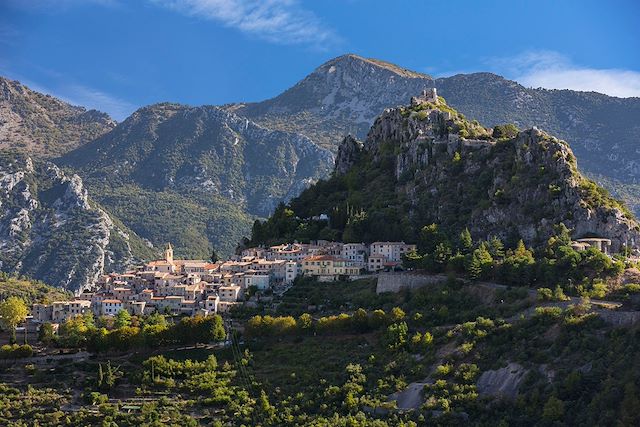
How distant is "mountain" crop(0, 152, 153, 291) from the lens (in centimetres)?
15025

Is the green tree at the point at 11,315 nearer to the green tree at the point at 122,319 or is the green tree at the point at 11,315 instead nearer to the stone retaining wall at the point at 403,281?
the green tree at the point at 122,319

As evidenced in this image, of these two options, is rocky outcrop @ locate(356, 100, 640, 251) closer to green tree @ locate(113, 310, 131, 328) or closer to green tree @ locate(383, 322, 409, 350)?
green tree @ locate(383, 322, 409, 350)

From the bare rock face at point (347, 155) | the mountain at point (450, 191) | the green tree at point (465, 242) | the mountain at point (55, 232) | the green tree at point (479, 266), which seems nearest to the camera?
the green tree at point (479, 266)

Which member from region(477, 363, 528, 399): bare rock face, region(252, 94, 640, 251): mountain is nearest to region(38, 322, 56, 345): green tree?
region(252, 94, 640, 251): mountain

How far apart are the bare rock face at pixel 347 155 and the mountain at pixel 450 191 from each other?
6.1 inches

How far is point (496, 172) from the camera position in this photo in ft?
253

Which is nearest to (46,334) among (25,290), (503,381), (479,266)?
(479,266)

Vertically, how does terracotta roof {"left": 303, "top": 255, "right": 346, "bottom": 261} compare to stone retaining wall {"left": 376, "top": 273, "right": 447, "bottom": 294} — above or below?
above

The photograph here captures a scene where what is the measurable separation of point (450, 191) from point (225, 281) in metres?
21.2

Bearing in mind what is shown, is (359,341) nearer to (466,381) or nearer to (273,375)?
(273,375)

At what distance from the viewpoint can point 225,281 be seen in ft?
242

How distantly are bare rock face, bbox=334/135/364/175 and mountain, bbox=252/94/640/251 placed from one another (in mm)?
155

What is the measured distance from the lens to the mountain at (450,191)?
69.5 m

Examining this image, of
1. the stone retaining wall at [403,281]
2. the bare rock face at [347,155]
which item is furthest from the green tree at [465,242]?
the bare rock face at [347,155]
